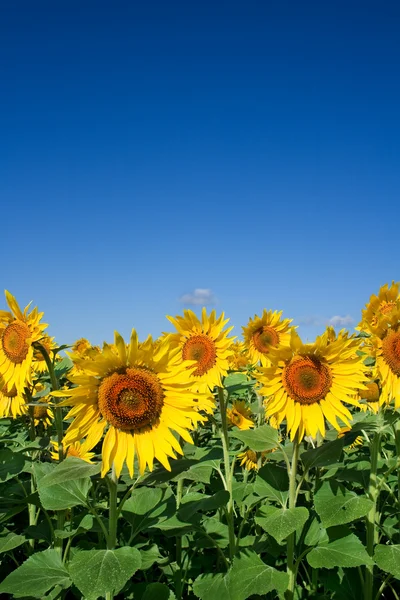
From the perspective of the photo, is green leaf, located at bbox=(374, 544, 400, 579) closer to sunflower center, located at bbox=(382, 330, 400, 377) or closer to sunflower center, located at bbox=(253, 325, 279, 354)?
sunflower center, located at bbox=(382, 330, 400, 377)

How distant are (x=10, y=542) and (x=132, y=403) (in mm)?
1707

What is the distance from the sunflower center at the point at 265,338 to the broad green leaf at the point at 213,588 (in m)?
3.60

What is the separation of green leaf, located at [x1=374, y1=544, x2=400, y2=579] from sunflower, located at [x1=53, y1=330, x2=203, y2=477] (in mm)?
1583

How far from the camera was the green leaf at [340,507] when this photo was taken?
3.33 meters

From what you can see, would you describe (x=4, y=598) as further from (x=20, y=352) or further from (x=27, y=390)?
(x=20, y=352)

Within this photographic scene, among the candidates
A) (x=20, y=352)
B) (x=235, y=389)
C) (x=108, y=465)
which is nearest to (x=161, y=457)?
(x=108, y=465)

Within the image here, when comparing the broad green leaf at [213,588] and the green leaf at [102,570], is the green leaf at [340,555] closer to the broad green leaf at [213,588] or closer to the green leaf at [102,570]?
the broad green leaf at [213,588]

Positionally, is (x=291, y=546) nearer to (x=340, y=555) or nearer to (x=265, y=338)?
(x=340, y=555)

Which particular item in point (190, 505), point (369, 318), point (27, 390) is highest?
point (369, 318)

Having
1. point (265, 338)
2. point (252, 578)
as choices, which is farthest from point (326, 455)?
point (265, 338)

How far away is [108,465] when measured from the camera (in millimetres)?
3051

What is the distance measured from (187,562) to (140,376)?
2044mm

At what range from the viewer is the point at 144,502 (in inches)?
144

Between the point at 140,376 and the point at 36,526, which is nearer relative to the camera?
the point at 140,376
